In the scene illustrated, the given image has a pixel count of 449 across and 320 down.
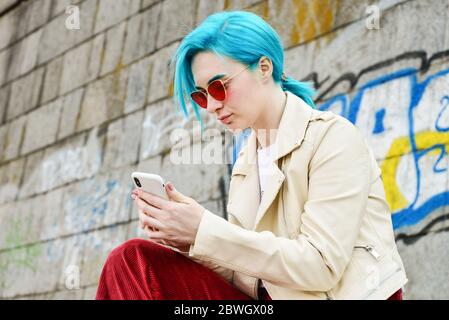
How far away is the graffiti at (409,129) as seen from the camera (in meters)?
3.95

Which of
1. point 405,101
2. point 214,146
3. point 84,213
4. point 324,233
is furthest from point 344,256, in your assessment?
point 84,213

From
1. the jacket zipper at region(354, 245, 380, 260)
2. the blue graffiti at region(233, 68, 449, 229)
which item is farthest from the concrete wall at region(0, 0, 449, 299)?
the jacket zipper at region(354, 245, 380, 260)

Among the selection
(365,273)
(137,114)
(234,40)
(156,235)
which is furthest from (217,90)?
(137,114)

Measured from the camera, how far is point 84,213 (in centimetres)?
666

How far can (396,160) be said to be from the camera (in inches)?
163

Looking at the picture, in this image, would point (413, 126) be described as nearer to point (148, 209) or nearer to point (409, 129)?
point (409, 129)

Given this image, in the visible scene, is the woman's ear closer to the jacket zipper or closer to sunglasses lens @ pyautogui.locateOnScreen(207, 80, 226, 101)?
sunglasses lens @ pyautogui.locateOnScreen(207, 80, 226, 101)

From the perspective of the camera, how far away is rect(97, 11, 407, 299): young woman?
2.28 meters

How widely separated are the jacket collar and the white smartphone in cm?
34

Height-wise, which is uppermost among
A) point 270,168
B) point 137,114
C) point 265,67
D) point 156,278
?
point 137,114

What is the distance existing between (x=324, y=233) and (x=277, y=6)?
10.7ft

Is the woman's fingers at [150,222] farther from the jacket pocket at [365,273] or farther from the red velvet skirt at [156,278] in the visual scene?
the jacket pocket at [365,273]

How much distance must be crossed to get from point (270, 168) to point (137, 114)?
3.89m

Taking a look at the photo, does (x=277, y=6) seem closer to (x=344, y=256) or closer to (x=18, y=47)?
(x=344, y=256)
